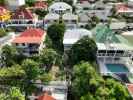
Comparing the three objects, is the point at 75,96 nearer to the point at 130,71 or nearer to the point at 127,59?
the point at 130,71

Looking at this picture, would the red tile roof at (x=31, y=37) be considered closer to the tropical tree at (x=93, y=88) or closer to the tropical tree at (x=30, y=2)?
the tropical tree at (x=93, y=88)

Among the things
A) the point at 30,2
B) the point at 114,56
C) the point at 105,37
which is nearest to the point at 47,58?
the point at 114,56

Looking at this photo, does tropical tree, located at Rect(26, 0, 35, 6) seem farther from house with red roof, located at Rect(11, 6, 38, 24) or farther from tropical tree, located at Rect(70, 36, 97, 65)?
tropical tree, located at Rect(70, 36, 97, 65)

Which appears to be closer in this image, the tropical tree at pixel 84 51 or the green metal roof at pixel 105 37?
the tropical tree at pixel 84 51

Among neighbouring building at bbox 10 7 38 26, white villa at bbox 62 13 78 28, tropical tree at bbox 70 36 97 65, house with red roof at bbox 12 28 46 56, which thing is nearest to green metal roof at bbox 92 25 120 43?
tropical tree at bbox 70 36 97 65

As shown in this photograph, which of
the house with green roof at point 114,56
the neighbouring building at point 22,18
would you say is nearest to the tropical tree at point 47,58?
the house with green roof at point 114,56

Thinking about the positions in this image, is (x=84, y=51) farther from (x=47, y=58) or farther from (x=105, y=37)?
(x=105, y=37)
